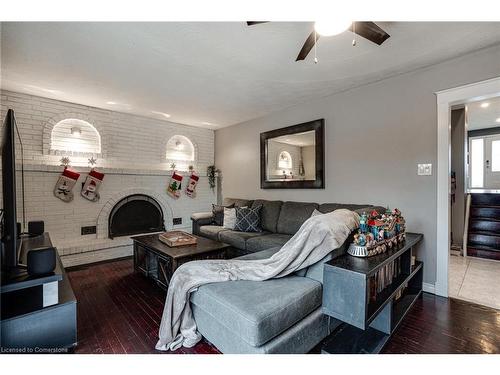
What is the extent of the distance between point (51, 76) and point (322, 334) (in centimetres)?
378

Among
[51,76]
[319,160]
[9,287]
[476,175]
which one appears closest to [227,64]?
[319,160]

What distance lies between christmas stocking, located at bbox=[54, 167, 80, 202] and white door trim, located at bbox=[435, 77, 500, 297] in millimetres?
4709

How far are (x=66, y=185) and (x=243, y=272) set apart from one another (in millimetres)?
3219

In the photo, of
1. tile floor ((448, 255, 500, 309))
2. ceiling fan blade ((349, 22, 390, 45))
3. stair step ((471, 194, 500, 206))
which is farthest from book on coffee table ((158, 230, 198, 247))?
stair step ((471, 194, 500, 206))

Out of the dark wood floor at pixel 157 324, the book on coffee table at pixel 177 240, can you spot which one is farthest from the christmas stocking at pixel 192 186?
the dark wood floor at pixel 157 324

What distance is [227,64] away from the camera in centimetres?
245

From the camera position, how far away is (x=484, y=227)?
3.77 metres

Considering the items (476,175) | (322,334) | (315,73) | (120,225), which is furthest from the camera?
(476,175)

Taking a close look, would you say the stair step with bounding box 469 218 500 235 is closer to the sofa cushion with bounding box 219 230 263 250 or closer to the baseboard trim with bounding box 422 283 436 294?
the baseboard trim with bounding box 422 283 436 294

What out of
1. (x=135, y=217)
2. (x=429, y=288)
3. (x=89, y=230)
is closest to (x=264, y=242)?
(x=429, y=288)

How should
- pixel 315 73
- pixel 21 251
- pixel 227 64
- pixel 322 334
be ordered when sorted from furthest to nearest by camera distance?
pixel 315 73 < pixel 227 64 < pixel 21 251 < pixel 322 334

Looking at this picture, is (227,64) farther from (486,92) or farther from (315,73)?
(486,92)

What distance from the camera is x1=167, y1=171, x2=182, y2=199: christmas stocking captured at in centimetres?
450
